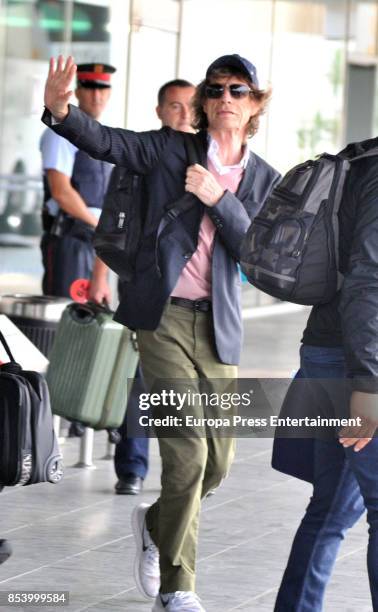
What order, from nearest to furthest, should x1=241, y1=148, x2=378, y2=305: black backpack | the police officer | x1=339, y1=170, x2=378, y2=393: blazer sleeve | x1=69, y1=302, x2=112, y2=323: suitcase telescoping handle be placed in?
x1=339, y1=170, x2=378, y2=393: blazer sleeve, x1=241, y1=148, x2=378, y2=305: black backpack, x1=69, y1=302, x2=112, y2=323: suitcase telescoping handle, the police officer

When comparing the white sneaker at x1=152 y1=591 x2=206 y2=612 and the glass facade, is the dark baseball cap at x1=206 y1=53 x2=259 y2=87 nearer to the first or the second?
the white sneaker at x1=152 y1=591 x2=206 y2=612

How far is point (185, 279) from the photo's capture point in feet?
16.8

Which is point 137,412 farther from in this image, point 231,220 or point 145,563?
point 231,220

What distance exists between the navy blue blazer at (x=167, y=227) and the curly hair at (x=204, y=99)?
15 cm

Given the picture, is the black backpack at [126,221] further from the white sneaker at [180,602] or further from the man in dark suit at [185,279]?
the white sneaker at [180,602]

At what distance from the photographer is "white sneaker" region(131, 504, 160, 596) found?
207 inches

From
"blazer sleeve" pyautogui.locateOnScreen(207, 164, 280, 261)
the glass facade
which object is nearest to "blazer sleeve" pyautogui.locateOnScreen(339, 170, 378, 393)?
"blazer sleeve" pyautogui.locateOnScreen(207, 164, 280, 261)

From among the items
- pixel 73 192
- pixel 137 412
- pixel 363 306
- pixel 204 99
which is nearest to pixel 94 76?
pixel 73 192

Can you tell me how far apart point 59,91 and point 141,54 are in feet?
30.8

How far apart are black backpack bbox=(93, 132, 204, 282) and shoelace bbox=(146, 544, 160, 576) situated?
1.03 metres

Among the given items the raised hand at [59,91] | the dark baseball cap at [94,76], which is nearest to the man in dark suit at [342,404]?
the raised hand at [59,91]

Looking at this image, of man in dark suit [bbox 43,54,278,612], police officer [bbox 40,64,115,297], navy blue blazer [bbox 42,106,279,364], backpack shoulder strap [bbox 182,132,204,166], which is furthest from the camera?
police officer [bbox 40,64,115,297]

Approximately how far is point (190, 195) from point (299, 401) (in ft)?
3.70

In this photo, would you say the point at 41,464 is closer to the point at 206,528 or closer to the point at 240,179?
the point at 240,179
